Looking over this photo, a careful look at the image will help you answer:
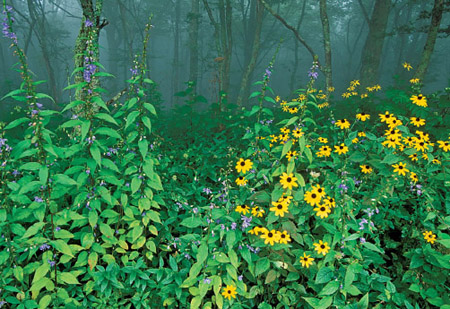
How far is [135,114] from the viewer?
2223 mm

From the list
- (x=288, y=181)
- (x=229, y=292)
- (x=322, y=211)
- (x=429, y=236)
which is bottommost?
(x=229, y=292)

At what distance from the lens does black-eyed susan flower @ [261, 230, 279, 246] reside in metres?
2.10

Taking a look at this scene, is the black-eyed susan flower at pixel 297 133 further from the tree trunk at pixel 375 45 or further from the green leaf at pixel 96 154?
the tree trunk at pixel 375 45

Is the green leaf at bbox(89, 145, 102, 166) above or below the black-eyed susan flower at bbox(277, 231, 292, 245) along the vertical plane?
above

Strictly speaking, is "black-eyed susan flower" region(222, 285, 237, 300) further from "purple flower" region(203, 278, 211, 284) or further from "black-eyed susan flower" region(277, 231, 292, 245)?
"black-eyed susan flower" region(277, 231, 292, 245)

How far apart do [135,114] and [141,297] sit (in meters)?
1.55

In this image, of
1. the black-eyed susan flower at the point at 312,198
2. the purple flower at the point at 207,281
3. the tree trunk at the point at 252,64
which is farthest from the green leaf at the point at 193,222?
the tree trunk at the point at 252,64

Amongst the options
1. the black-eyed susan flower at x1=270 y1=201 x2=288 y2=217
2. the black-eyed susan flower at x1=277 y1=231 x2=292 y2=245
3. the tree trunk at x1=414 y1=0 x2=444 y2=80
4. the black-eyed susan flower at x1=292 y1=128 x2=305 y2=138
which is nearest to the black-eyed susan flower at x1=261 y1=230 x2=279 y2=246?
the black-eyed susan flower at x1=277 y1=231 x2=292 y2=245

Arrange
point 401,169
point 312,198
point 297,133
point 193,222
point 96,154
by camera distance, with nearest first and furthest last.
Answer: point 96,154, point 312,198, point 193,222, point 297,133, point 401,169

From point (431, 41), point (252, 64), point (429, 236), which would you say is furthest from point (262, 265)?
point (252, 64)

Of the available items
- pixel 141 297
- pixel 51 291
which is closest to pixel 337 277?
pixel 141 297

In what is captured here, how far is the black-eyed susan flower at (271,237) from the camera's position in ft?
6.90

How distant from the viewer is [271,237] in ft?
7.02

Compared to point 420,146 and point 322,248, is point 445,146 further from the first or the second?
point 322,248
